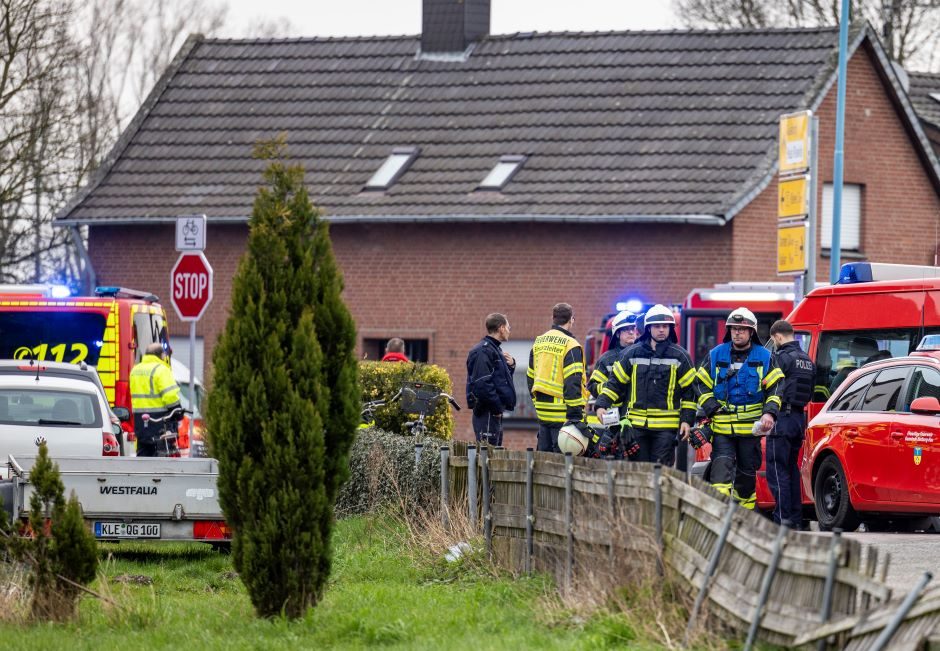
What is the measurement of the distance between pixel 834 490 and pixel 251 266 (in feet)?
22.5

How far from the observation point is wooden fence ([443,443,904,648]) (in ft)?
25.8

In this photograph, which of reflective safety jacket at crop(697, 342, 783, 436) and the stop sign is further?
the stop sign

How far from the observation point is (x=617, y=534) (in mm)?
9805

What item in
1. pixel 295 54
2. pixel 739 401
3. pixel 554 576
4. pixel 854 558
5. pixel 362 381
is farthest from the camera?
pixel 295 54

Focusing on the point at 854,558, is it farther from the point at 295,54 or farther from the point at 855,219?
the point at 295,54

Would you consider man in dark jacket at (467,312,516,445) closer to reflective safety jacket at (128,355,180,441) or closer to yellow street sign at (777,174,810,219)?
reflective safety jacket at (128,355,180,441)

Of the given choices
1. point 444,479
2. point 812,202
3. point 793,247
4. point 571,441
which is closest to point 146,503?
point 444,479

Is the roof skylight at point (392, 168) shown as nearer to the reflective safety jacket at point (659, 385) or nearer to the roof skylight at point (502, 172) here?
the roof skylight at point (502, 172)

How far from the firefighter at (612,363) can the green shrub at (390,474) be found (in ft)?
4.36

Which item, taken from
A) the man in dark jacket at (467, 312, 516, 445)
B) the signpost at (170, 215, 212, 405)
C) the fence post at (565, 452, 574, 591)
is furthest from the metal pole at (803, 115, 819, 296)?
the fence post at (565, 452, 574, 591)

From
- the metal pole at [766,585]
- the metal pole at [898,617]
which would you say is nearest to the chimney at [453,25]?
the metal pole at [766,585]

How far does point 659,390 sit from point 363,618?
14.2 feet

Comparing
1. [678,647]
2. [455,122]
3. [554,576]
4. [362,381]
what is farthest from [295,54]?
[678,647]

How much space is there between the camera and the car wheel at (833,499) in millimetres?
14648
